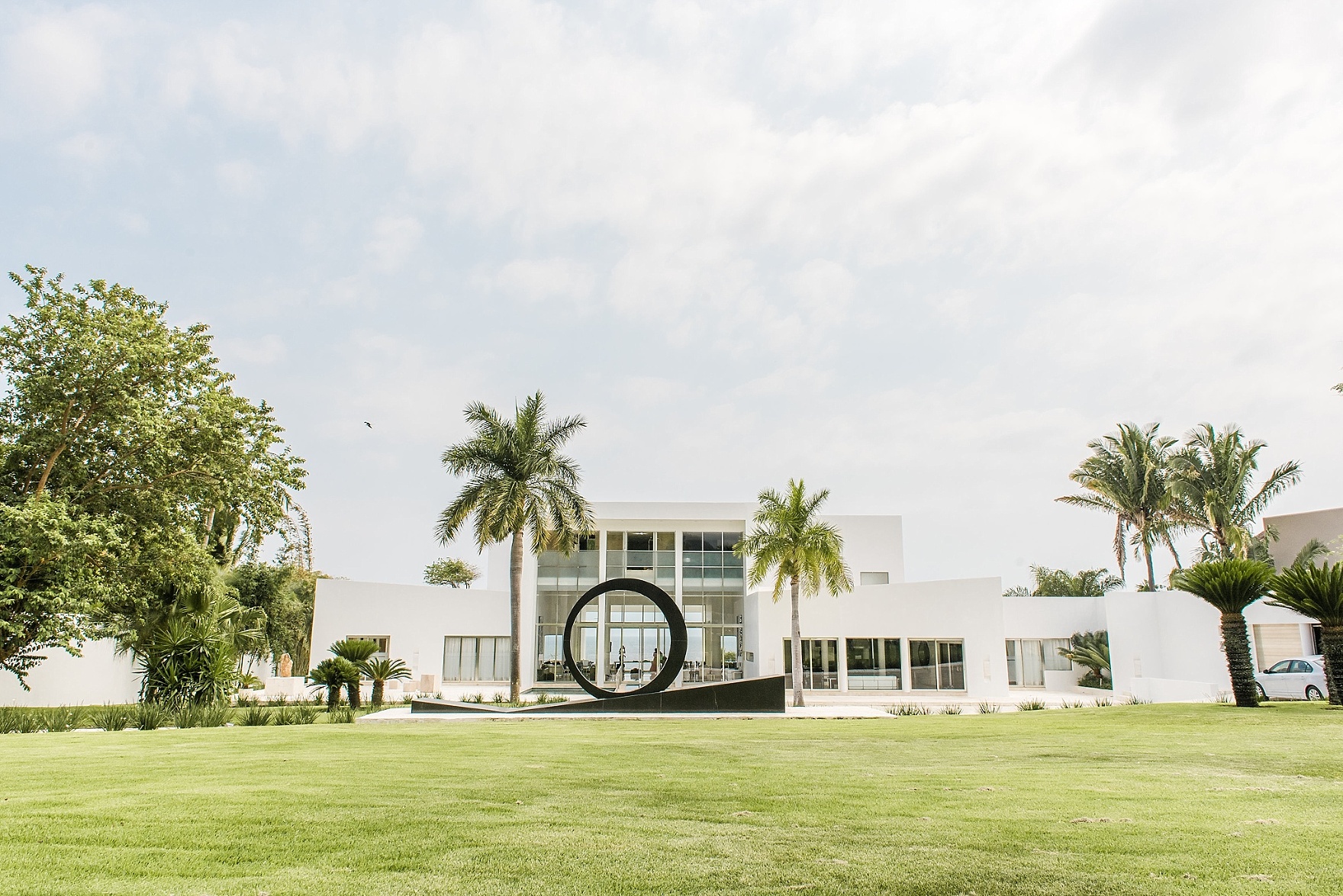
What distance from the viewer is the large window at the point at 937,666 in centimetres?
3106

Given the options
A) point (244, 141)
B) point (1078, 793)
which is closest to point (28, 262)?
point (244, 141)

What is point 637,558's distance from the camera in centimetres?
3559

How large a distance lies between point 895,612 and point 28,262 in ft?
91.4

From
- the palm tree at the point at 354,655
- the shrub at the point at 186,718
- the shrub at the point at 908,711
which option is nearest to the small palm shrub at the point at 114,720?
the shrub at the point at 186,718

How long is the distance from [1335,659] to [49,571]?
2464cm

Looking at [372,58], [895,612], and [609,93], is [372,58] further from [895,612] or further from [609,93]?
[895,612]

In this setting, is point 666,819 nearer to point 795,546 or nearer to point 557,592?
point 795,546

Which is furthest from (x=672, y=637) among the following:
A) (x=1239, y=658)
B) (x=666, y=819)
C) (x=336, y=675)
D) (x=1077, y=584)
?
(x=1077, y=584)

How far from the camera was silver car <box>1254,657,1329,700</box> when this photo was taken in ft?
71.0

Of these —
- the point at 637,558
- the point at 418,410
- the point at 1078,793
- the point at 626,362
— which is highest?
A: the point at 626,362

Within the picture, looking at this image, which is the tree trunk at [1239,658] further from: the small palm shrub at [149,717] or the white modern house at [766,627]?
the small palm shrub at [149,717]

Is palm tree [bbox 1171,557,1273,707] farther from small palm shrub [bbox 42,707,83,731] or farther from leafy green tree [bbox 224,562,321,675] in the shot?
leafy green tree [bbox 224,562,321,675]

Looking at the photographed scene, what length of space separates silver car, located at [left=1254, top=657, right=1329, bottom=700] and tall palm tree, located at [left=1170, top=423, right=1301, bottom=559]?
10479mm

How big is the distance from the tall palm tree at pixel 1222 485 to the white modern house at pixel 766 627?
153 cm
